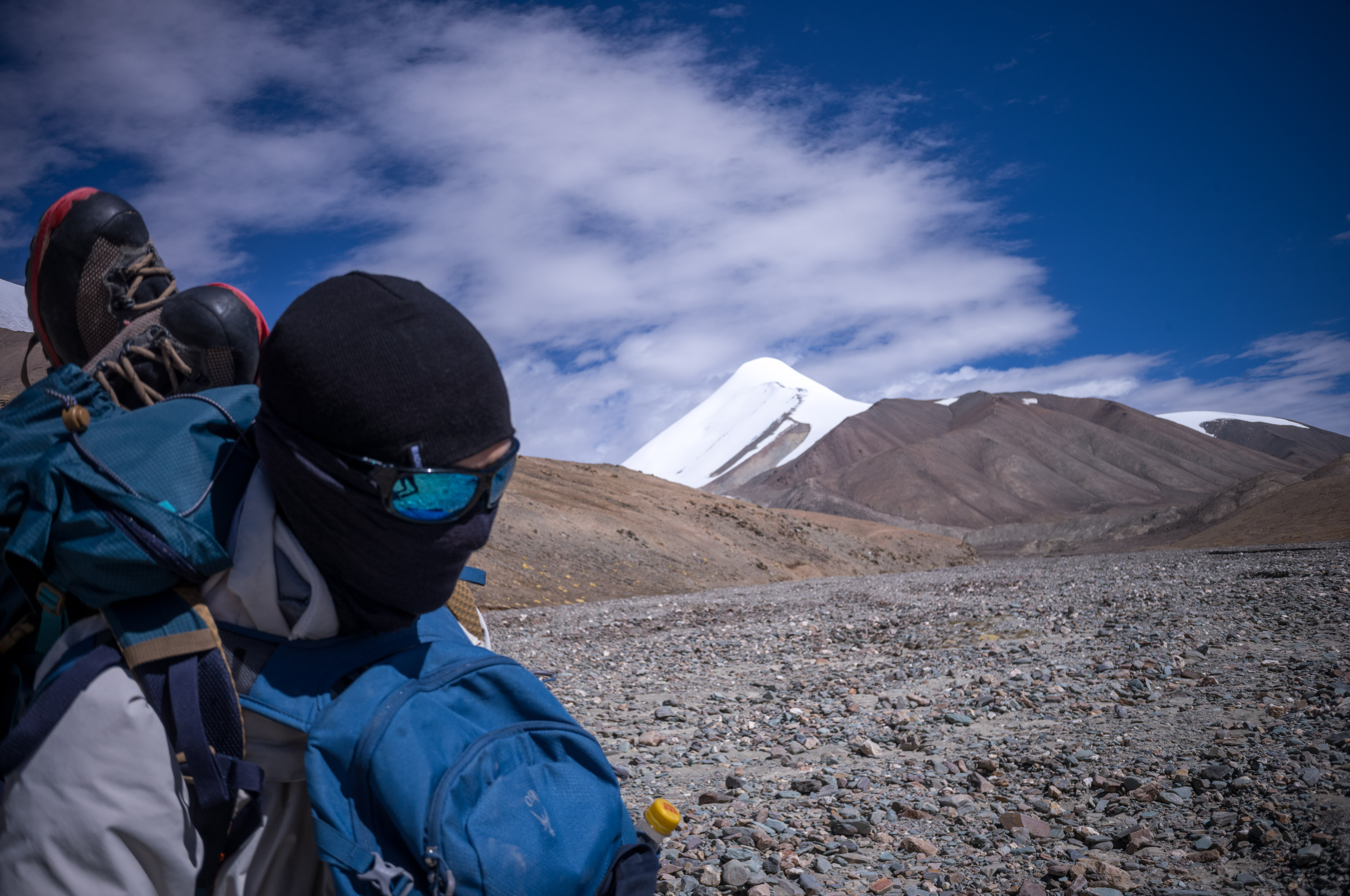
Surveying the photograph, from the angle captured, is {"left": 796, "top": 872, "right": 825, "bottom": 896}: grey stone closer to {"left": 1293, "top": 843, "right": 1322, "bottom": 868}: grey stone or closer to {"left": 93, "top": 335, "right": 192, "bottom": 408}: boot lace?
{"left": 1293, "top": 843, "right": 1322, "bottom": 868}: grey stone

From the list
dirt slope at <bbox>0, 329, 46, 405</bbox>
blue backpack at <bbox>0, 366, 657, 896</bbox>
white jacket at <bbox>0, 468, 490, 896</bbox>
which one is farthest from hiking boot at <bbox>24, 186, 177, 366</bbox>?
dirt slope at <bbox>0, 329, 46, 405</bbox>

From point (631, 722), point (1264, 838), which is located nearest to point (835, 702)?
point (631, 722)

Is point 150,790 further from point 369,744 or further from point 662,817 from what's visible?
point 662,817

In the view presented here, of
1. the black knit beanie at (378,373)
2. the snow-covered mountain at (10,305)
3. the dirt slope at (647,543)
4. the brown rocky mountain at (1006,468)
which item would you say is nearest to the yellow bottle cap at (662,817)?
the black knit beanie at (378,373)

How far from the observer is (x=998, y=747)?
4.51 meters

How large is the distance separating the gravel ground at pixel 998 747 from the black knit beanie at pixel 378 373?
0.77 meters

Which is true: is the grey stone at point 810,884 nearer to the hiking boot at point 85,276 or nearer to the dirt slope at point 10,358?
the hiking boot at point 85,276

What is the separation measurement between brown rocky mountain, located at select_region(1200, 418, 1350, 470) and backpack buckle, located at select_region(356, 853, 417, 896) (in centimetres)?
13477

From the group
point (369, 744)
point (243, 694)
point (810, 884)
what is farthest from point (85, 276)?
point (810, 884)

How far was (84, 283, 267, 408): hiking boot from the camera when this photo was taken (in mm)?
1558

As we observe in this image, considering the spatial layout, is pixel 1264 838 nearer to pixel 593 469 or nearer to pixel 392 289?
pixel 392 289

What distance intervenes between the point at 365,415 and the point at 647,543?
25.1 meters

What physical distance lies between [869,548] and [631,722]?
35.3m

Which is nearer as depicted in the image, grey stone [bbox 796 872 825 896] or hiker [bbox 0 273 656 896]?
hiker [bbox 0 273 656 896]
